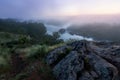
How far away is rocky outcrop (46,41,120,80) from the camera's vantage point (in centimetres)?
1305

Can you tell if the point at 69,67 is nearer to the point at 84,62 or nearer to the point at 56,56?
the point at 84,62

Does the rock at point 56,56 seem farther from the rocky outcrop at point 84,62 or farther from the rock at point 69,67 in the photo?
the rock at point 69,67

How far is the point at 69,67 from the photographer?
13.5 m

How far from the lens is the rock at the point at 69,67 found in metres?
13.1

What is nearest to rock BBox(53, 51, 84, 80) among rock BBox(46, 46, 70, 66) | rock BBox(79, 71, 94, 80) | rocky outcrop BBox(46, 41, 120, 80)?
rocky outcrop BBox(46, 41, 120, 80)

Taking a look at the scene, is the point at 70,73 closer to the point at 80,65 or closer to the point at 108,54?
the point at 80,65

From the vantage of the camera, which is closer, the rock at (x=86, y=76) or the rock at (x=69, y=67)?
the rock at (x=86, y=76)

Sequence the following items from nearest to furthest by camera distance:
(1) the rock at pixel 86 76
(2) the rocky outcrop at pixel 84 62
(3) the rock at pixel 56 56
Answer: (1) the rock at pixel 86 76 → (2) the rocky outcrop at pixel 84 62 → (3) the rock at pixel 56 56

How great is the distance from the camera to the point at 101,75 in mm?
13016

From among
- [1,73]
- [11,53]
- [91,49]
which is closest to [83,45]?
[91,49]

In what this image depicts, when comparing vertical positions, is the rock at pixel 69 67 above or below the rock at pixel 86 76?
above

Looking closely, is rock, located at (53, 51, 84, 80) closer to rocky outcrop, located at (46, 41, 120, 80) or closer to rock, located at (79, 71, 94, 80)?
rocky outcrop, located at (46, 41, 120, 80)

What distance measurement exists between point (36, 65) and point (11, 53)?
6880mm

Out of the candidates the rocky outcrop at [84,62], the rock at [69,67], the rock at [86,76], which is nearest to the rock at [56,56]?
the rocky outcrop at [84,62]
